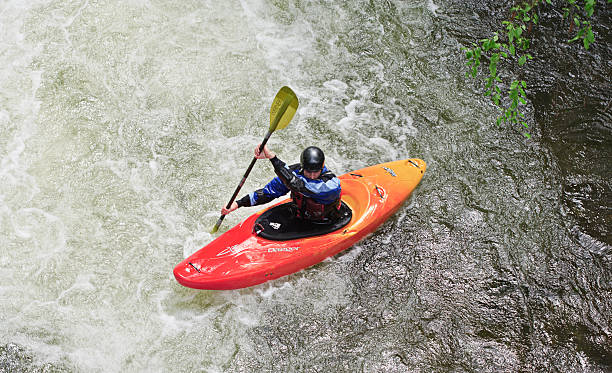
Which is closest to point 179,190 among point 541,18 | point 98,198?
point 98,198

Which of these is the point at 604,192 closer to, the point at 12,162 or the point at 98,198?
the point at 98,198

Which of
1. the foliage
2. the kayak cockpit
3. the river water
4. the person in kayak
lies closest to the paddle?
the person in kayak

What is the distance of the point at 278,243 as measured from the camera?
13.5 ft

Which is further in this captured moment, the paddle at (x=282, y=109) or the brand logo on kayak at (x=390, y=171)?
the brand logo on kayak at (x=390, y=171)

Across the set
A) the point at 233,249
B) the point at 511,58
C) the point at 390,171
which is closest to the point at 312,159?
the point at 233,249

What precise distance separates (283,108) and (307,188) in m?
0.61

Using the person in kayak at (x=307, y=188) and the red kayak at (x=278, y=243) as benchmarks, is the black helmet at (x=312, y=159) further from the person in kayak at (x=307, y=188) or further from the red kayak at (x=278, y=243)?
the red kayak at (x=278, y=243)

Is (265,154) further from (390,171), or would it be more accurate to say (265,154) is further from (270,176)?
(390,171)

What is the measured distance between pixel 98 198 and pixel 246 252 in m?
1.66

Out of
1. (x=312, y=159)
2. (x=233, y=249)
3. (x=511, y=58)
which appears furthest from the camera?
(x=511, y=58)

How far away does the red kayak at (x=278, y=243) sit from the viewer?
3.99 meters

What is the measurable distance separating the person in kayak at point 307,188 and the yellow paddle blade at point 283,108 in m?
0.27

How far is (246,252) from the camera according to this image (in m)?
4.08

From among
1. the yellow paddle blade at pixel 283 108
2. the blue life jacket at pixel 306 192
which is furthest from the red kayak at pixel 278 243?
the yellow paddle blade at pixel 283 108
